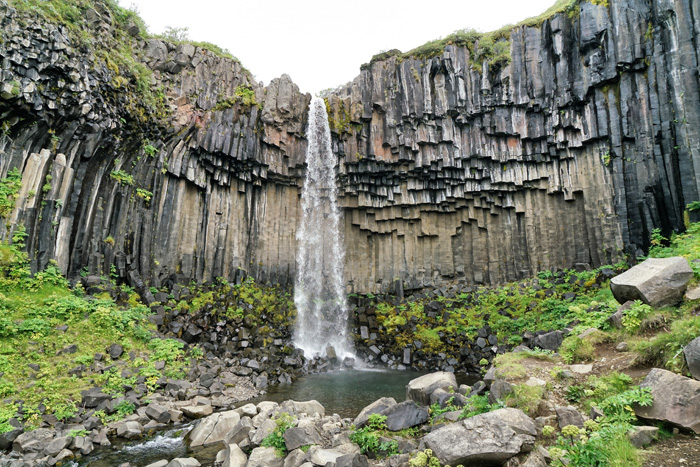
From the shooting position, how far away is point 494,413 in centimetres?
536

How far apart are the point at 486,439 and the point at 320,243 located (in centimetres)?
2038

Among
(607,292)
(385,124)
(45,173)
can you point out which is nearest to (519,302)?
(607,292)

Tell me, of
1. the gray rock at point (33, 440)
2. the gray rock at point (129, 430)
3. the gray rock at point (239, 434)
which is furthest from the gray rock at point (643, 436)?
the gray rock at point (33, 440)

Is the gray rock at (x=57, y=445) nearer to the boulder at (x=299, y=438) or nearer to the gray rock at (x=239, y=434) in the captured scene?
the gray rock at (x=239, y=434)

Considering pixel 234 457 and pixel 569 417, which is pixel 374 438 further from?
pixel 569 417

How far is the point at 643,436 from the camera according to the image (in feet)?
13.8

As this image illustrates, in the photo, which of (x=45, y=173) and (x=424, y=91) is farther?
(x=424, y=91)

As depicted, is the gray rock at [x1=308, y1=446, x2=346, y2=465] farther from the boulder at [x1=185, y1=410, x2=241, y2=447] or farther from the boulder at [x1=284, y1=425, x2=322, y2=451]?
the boulder at [x1=185, y1=410, x2=241, y2=447]

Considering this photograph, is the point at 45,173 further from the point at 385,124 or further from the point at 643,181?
the point at 643,181

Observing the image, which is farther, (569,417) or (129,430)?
(129,430)

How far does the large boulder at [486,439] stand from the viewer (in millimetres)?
4832

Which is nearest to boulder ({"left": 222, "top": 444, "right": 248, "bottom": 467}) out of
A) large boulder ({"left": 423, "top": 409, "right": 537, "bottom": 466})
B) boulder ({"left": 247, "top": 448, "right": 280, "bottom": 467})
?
boulder ({"left": 247, "top": 448, "right": 280, "bottom": 467})

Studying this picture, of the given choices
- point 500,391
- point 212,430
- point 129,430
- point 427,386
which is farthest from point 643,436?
point 129,430

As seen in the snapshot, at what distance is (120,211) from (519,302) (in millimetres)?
19347
